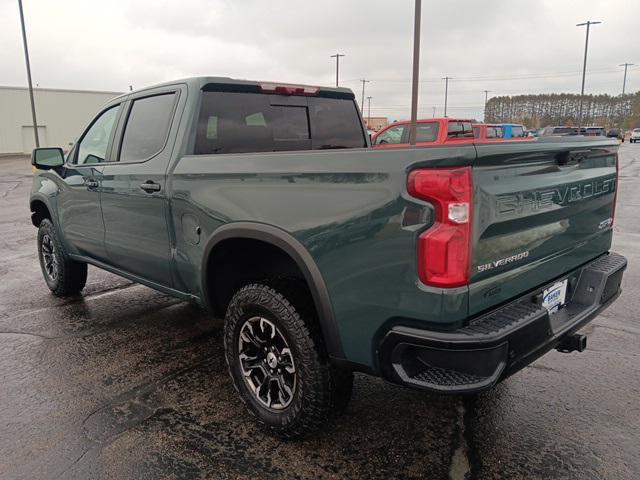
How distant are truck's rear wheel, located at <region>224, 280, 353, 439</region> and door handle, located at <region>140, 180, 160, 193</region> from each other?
41.6 inches

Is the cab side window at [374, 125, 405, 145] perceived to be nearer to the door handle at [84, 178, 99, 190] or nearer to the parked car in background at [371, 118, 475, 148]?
the parked car in background at [371, 118, 475, 148]

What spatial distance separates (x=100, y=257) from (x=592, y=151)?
3.74 m

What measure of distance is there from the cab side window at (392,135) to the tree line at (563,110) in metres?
69.3

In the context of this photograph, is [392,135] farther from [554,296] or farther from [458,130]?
[554,296]

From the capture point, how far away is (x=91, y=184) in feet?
13.8

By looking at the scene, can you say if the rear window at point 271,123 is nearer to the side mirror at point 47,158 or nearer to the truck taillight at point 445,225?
the truck taillight at point 445,225

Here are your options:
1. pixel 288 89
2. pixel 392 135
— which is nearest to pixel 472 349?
pixel 288 89

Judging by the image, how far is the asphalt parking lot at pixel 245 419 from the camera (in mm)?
2533

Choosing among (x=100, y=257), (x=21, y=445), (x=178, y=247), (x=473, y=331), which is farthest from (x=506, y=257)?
(x=100, y=257)

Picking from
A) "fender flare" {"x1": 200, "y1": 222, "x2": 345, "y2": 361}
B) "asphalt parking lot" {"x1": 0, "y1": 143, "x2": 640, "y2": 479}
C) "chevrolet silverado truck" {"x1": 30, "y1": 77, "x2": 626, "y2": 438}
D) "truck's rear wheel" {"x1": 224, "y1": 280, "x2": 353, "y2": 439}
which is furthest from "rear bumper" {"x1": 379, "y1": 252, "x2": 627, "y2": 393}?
"asphalt parking lot" {"x1": 0, "y1": 143, "x2": 640, "y2": 479}

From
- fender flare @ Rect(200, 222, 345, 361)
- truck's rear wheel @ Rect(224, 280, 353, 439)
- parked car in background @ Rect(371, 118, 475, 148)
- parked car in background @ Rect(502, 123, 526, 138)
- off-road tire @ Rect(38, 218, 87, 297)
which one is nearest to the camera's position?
fender flare @ Rect(200, 222, 345, 361)

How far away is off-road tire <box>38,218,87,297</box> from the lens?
5.04m

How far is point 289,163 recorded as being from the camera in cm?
250

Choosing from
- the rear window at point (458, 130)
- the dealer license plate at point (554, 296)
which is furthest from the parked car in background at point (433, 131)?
the dealer license plate at point (554, 296)
